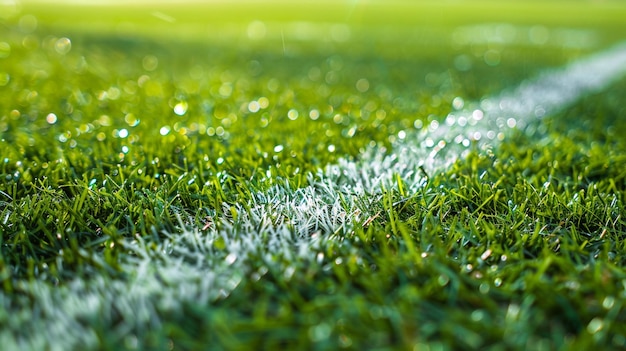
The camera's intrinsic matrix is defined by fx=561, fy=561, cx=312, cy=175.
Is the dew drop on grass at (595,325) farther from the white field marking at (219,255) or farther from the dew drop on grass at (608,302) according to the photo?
the white field marking at (219,255)

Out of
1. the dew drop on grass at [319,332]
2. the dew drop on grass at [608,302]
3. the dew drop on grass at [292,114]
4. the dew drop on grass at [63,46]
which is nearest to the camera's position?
the dew drop on grass at [319,332]

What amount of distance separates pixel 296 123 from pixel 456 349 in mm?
1669

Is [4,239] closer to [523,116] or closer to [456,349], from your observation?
[456,349]

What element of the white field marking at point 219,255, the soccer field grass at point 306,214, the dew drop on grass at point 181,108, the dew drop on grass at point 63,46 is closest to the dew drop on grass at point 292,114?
the soccer field grass at point 306,214

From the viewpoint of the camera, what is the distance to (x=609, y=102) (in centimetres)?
329

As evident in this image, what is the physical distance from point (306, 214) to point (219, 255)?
12.7 inches

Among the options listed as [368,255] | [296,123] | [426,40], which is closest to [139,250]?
[368,255]

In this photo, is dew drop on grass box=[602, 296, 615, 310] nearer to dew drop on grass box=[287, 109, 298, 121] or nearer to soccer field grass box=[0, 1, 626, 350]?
soccer field grass box=[0, 1, 626, 350]

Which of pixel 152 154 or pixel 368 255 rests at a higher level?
pixel 152 154

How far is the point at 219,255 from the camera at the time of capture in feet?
4.30

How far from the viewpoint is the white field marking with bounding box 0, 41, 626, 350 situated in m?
1.06

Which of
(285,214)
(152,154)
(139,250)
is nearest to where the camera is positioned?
(139,250)

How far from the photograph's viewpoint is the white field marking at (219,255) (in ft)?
3.47

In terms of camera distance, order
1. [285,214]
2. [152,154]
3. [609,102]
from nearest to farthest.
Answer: [285,214], [152,154], [609,102]
